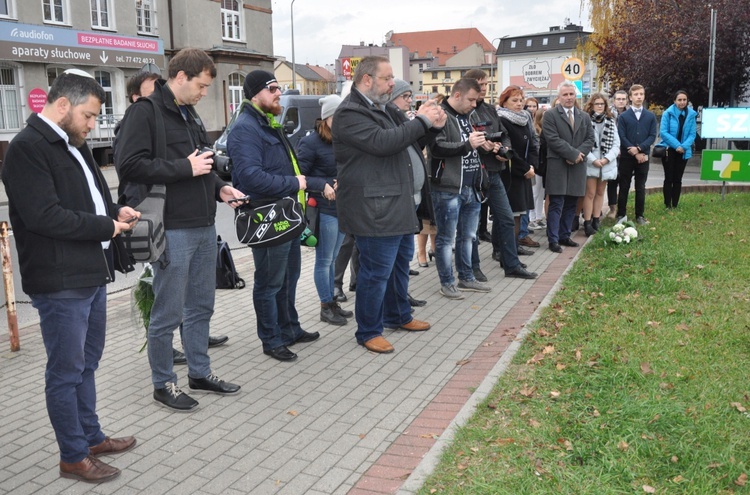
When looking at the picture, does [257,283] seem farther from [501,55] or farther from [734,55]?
[501,55]

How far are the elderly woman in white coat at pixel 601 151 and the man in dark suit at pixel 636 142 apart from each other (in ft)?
1.39

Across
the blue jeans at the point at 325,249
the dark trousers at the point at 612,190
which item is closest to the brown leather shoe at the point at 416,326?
the blue jeans at the point at 325,249

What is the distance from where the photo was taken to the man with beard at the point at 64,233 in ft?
11.2

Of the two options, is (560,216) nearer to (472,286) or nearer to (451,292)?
(472,286)

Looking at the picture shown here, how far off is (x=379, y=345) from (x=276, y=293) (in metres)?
0.91

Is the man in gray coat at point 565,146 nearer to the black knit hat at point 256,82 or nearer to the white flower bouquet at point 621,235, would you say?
the white flower bouquet at point 621,235

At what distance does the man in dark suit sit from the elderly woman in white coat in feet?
1.39

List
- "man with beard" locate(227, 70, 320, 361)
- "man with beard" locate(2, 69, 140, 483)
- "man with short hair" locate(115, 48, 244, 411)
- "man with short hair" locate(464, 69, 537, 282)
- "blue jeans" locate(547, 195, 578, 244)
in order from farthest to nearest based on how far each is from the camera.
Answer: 1. "blue jeans" locate(547, 195, 578, 244)
2. "man with short hair" locate(464, 69, 537, 282)
3. "man with beard" locate(227, 70, 320, 361)
4. "man with short hair" locate(115, 48, 244, 411)
5. "man with beard" locate(2, 69, 140, 483)

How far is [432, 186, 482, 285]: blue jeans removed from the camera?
714cm

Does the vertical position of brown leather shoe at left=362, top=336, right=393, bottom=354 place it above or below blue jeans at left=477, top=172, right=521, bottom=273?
below

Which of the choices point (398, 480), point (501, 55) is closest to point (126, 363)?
point (398, 480)

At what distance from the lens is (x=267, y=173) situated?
514 cm

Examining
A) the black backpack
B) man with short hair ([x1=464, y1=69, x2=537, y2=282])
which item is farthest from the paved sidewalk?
man with short hair ([x1=464, y1=69, x2=537, y2=282])

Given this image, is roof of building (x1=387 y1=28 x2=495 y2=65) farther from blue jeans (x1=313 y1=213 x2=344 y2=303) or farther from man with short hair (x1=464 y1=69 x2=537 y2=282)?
blue jeans (x1=313 y1=213 x2=344 y2=303)
